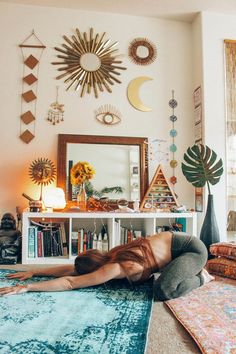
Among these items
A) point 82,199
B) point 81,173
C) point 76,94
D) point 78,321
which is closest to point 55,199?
point 82,199

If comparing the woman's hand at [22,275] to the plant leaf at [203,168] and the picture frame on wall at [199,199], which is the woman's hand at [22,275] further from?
the picture frame on wall at [199,199]

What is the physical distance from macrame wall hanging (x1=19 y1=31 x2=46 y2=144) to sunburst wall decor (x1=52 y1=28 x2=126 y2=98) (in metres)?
0.24

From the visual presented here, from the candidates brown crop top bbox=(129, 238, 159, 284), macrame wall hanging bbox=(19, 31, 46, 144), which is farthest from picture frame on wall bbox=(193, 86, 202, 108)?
brown crop top bbox=(129, 238, 159, 284)

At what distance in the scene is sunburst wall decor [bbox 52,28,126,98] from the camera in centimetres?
402

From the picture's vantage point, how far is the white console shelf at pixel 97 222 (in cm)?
337

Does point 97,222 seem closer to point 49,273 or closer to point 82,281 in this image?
point 49,273

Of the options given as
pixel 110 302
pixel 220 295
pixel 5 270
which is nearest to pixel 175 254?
pixel 220 295

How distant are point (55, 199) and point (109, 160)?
2.70ft

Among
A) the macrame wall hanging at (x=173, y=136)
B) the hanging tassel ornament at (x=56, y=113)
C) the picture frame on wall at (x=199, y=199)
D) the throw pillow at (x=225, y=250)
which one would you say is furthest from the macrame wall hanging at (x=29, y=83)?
the throw pillow at (x=225, y=250)

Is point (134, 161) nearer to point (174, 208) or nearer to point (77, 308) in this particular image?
point (174, 208)

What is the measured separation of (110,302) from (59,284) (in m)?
0.38

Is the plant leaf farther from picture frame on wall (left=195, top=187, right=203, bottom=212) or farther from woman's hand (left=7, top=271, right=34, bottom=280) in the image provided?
woman's hand (left=7, top=271, right=34, bottom=280)

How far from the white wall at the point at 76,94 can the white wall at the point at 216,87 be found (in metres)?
0.30

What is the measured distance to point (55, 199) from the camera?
3.63m
